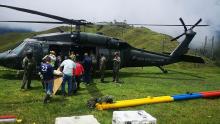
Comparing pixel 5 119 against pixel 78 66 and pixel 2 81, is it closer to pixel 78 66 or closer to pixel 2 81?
pixel 78 66

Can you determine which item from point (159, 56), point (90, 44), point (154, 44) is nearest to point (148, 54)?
point (159, 56)

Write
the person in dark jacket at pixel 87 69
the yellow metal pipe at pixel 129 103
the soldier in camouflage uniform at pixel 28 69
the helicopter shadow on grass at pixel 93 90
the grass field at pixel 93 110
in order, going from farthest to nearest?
the person in dark jacket at pixel 87 69, the soldier in camouflage uniform at pixel 28 69, the helicopter shadow on grass at pixel 93 90, the yellow metal pipe at pixel 129 103, the grass field at pixel 93 110

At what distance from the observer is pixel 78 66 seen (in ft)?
64.6

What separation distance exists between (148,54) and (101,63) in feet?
22.8

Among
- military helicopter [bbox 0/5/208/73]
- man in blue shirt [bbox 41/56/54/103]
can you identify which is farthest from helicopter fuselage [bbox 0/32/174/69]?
man in blue shirt [bbox 41/56/54/103]

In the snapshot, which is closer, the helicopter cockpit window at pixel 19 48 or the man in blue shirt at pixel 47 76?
the man in blue shirt at pixel 47 76

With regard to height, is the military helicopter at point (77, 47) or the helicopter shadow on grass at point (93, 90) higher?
the military helicopter at point (77, 47)

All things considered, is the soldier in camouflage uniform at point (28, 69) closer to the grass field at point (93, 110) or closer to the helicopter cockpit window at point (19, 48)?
the grass field at point (93, 110)

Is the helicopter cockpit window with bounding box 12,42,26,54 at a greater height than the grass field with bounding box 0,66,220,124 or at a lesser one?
greater

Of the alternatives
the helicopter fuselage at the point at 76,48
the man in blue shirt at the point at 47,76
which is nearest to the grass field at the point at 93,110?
the man in blue shirt at the point at 47,76

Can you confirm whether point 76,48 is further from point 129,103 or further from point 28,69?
point 129,103

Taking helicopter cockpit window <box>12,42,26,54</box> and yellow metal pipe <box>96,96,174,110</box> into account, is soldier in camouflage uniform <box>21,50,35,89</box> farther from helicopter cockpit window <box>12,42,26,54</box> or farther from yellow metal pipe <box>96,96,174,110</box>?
Answer: yellow metal pipe <box>96,96,174,110</box>

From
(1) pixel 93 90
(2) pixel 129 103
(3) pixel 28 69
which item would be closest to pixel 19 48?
(3) pixel 28 69

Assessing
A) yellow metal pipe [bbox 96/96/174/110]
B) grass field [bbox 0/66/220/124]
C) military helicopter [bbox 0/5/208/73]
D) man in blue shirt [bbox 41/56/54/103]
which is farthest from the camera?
military helicopter [bbox 0/5/208/73]
